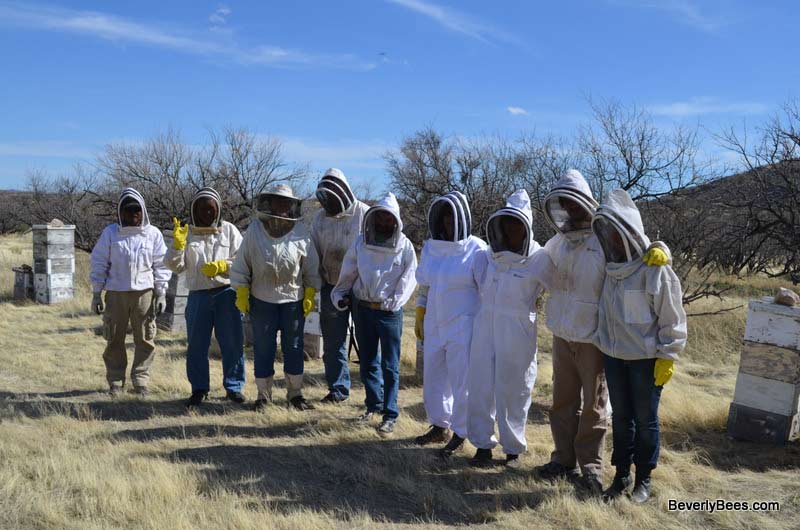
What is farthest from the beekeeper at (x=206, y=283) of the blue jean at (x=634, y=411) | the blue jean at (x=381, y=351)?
the blue jean at (x=634, y=411)

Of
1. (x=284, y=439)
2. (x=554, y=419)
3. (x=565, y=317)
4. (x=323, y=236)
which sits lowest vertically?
(x=284, y=439)

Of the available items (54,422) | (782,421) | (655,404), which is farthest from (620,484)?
(54,422)

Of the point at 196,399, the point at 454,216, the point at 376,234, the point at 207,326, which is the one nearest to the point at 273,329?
the point at 207,326

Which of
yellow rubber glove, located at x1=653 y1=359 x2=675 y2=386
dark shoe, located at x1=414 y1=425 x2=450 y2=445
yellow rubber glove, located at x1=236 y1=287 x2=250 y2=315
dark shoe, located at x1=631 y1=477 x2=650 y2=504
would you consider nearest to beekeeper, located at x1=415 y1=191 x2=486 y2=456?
dark shoe, located at x1=414 y1=425 x2=450 y2=445

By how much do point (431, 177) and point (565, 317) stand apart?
17.0 m

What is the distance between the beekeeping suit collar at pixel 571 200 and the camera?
445 centimetres

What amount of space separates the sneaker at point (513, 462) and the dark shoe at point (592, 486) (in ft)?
2.05

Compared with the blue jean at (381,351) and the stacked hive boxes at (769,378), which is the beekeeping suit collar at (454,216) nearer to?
the blue jean at (381,351)

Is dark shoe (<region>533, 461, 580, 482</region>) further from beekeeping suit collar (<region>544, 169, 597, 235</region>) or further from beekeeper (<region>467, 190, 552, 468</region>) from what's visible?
beekeeping suit collar (<region>544, 169, 597, 235</region>)

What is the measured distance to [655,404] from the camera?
4.20 m

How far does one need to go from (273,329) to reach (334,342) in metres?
0.64

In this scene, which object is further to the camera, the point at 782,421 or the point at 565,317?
the point at 782,421

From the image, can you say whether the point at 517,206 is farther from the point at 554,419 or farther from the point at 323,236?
the point at 323,236

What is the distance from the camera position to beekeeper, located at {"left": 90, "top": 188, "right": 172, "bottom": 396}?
6832 millimetres
